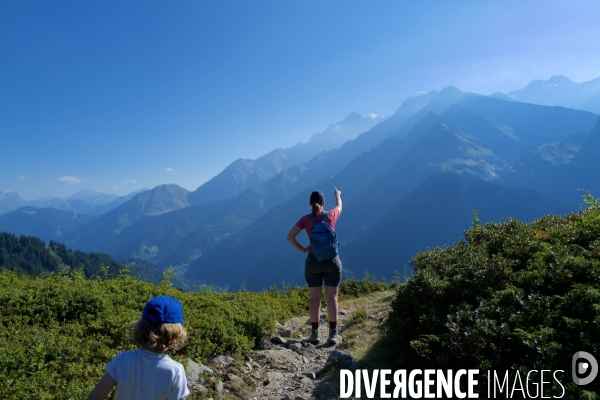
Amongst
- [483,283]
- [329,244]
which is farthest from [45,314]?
[483,283]

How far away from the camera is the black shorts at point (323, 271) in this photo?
22.9 feet

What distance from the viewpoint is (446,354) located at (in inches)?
183

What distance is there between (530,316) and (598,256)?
2184 millimetres

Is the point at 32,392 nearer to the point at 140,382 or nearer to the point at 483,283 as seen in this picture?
the point at 140,382

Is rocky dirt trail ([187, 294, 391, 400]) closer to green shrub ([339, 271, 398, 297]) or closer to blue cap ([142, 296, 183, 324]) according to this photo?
blue cap ([142, 296, 183, 324])

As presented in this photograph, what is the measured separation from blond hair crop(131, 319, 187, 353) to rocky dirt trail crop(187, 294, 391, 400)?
9.01ft

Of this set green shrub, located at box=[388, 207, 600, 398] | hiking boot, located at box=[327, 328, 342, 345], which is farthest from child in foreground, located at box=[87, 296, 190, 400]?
hiking boot, located at box=[327, 328, 342, 345]

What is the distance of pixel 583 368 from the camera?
3590mm

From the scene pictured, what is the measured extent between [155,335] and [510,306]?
5071 mm

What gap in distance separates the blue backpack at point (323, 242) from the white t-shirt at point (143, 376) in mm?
4301

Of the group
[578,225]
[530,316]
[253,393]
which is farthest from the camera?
[578,225]

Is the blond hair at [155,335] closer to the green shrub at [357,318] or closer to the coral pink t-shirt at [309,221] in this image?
the coral pink t-shirt at [309,221]

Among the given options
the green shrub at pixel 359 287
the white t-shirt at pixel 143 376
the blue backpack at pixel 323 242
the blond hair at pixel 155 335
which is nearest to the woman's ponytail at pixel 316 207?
the blue backpack at pixel 323 242

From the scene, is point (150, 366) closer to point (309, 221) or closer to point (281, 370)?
point (281, 370)
